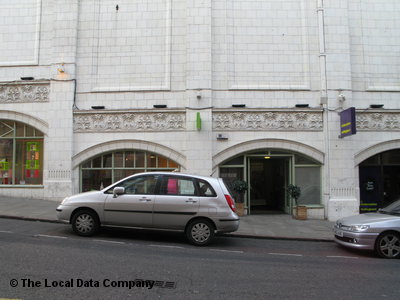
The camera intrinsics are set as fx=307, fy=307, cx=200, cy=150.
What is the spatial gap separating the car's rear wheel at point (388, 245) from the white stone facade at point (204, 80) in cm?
→ 506

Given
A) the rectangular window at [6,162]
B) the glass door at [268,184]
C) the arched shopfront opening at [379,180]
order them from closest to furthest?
1. the arched shopfront opening at [379,180]
2. the rectangular window at [6,162]
3. the glass door at [268,184]

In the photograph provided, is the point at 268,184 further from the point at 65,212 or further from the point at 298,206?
the point at 65,212

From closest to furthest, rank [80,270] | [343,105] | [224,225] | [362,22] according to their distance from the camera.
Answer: [80,270] → [224,225] → [343,105] → [362,22]

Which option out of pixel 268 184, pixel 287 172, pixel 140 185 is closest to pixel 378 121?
pixel 287 172

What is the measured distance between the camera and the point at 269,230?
9828 mm

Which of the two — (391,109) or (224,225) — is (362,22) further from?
(224,225)

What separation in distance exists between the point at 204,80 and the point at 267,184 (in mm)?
5663

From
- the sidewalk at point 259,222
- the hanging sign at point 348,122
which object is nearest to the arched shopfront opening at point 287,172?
the sidewalk at point 259,222

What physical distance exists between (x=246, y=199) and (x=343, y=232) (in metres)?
5.52

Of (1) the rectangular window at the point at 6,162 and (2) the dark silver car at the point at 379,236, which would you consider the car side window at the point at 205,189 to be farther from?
(1) the rectangular window at the point at 6,162

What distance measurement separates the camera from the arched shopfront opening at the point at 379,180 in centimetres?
1271

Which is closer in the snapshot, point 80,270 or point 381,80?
point 80,270

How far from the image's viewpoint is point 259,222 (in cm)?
1116

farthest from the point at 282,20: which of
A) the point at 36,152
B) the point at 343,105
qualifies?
the point at 36,152
